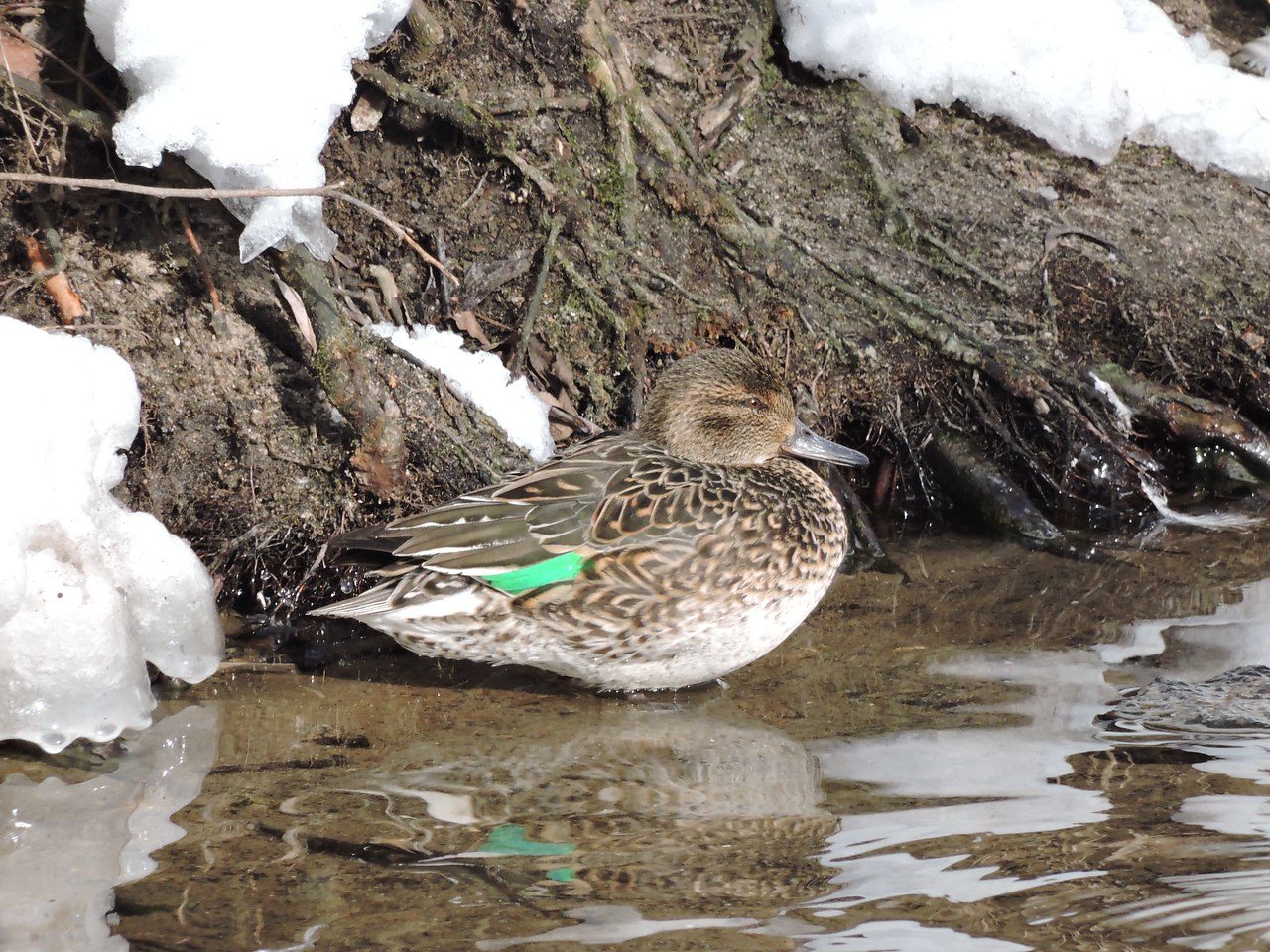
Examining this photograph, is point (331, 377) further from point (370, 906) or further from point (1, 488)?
point (370, 906)

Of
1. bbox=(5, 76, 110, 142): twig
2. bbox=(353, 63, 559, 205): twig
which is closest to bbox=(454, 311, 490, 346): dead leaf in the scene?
bbox=(353, 63, 559, 205): twig

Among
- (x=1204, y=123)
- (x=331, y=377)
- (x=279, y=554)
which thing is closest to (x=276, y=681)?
(x=279, y=554)

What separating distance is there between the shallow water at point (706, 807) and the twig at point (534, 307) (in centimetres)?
125

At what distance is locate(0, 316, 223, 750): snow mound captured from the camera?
3389 mm

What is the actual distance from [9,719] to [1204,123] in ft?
18.6

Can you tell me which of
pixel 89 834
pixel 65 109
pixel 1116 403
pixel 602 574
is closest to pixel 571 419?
pixel 602 574

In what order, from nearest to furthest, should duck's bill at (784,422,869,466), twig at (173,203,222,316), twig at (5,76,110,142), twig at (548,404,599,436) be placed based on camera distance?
twig at (5,76,110,142) → twig at (173,203,222,316) → duck's bill at (784,422,869,466) → twig at (548,404,599,436)

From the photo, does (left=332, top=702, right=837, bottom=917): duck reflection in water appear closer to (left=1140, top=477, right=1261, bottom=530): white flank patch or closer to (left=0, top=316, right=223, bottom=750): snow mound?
(left=0, top=316, right=223, bottom=750): snow mound

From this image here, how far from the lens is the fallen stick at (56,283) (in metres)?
4.33

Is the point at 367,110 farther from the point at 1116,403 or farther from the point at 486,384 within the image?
the point at 1116,403

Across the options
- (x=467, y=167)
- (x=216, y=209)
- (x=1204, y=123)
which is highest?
(x=1204, y=123)

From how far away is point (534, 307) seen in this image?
500 centimetres

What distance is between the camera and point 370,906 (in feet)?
8.77

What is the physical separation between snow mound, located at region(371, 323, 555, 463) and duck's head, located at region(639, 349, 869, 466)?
1.51 feet
